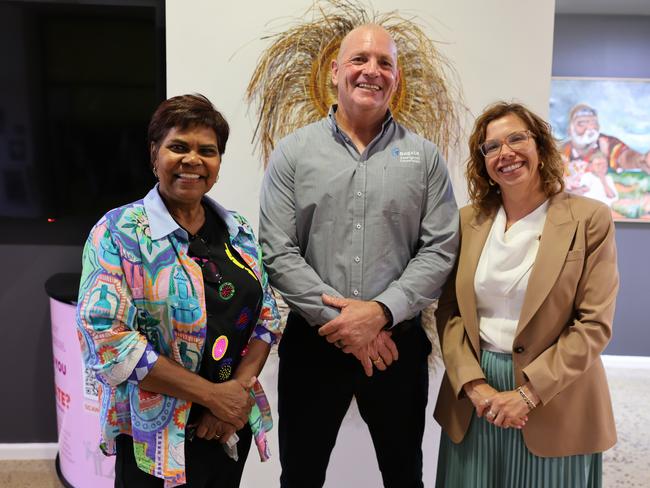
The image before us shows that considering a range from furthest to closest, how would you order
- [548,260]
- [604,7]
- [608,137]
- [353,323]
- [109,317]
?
[608,137] → [604,7] → [353,323] → [548,260] → [109,317]

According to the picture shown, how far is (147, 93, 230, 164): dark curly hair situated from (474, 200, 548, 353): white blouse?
851 mm

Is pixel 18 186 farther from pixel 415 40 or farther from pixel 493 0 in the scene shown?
pixel 493 0

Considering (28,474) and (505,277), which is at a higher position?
(505,277)

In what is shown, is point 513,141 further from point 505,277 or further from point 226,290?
point 226,290

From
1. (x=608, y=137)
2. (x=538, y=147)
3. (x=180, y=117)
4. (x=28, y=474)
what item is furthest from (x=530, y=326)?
(x=608, y=137)

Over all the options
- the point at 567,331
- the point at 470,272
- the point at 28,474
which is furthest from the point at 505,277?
the point at 28,474

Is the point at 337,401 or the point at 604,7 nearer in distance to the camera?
the point at 337,401

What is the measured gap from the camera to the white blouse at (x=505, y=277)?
1.61 metres

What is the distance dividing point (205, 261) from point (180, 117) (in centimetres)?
35

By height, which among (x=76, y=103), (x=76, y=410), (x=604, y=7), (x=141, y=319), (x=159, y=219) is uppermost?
(x=604, y=7)

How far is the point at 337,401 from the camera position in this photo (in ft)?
6.04

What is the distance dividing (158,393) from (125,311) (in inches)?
8.5

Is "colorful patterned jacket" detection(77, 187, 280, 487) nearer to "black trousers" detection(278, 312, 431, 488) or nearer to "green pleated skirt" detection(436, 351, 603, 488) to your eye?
"black trousers" detection(278, 312, 431, 488)

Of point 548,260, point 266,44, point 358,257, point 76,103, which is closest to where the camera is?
point 548,260
